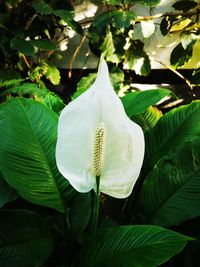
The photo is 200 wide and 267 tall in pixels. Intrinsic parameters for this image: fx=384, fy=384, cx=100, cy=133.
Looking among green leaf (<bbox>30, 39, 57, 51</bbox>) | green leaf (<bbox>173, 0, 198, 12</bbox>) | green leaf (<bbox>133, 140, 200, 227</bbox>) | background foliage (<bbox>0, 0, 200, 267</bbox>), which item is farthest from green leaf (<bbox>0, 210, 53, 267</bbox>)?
green leaf (<bbox>173, 0, 198, 12</bbox>)

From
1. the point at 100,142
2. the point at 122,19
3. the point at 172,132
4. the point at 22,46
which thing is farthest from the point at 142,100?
the point at 22,46

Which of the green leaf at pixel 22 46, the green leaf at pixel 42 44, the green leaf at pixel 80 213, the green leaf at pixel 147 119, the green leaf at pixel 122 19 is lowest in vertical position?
the green leaf at pixel 80 213

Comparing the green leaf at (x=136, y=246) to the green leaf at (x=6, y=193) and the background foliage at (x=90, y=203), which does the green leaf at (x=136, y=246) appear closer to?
the background foliage at (x=90, y=203)

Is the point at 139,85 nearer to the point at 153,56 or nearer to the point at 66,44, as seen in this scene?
the point at 153,56

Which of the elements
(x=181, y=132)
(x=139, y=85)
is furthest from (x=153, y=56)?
(x=181, y=132)

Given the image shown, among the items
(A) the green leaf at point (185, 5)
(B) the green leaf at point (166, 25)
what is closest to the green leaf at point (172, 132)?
(B) the green leaf at point (166, 25)

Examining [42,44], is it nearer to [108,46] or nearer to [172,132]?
[108,46]
